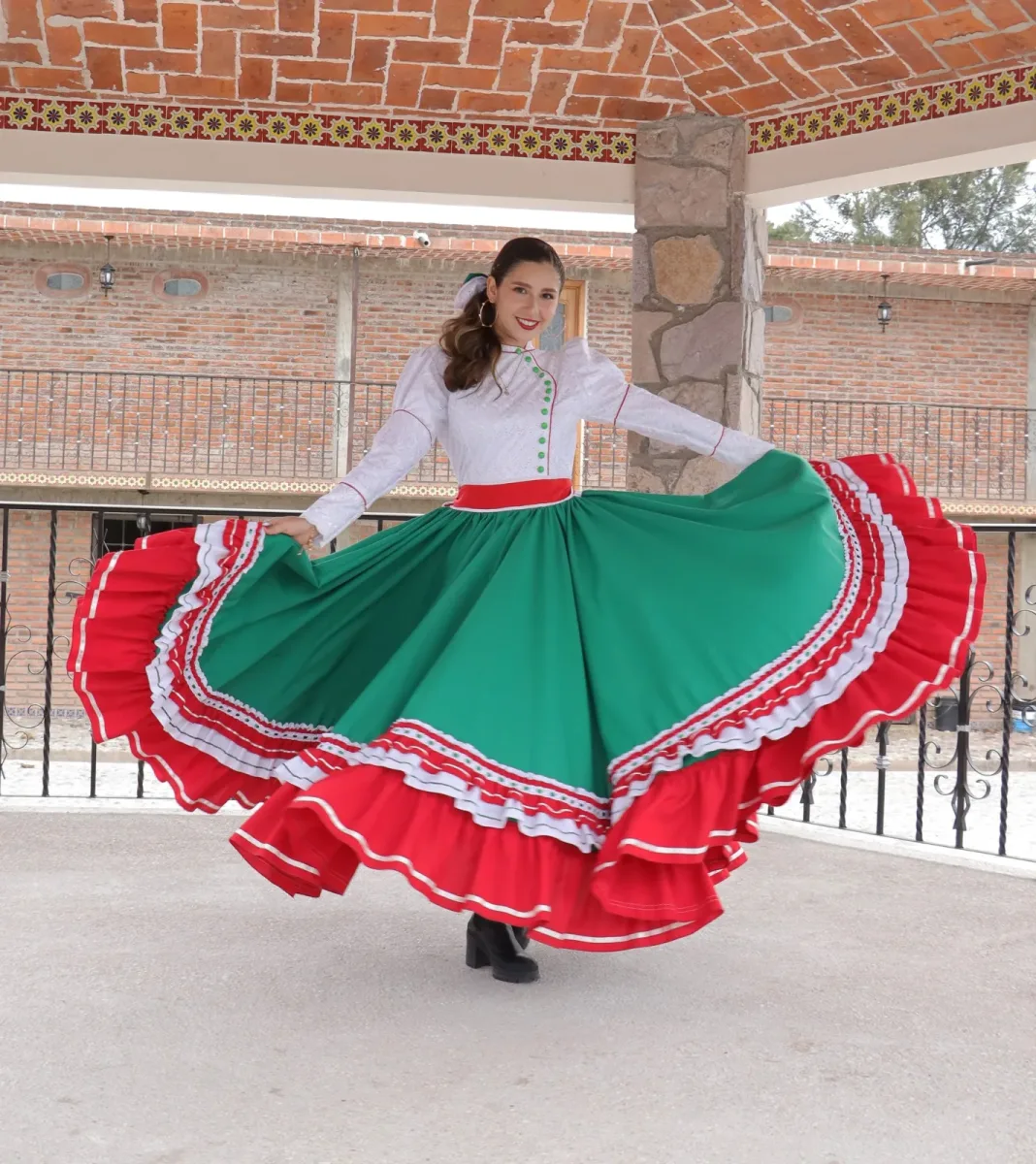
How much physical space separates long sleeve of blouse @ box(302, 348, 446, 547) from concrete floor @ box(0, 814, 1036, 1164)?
2.82 feet

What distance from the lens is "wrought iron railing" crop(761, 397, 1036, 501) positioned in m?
13.6

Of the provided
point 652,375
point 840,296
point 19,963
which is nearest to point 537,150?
point 652,375

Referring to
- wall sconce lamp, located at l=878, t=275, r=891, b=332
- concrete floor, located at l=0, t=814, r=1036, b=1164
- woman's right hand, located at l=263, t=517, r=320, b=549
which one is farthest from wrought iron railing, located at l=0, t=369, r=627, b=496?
woman's right hand, located at l=263, t=517, r=320, b=549

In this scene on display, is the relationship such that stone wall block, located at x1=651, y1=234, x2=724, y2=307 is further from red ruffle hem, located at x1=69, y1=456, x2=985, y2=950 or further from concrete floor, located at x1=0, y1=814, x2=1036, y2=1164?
red ruffle hem, located at x1=69, y1=456, x2=985, y2=950

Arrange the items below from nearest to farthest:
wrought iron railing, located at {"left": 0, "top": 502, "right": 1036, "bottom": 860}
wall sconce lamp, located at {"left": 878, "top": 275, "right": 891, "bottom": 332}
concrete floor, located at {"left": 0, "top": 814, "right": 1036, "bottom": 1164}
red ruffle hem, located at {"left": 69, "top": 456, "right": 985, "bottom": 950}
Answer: concrete floor, located at {"left": 0, "top": 814, "right": 1036, "bottom": 1164} → red ruffle hem, located at {"left": 69, "top": 456, "right": 985, "bottom": 950} → wrought iron railing, located at {"left": 0, "top": 502, "right": 1036, "bottom": 860} → wall sconce lamp, located at {"left": 878, "top": 275, "right": 891, "bottom": 332}

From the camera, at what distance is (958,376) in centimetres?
1385

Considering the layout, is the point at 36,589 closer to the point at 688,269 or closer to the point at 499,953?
the point at 688,269

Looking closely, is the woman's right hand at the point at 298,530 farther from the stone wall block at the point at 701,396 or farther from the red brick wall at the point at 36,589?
the red brick wall at the point at 36,589

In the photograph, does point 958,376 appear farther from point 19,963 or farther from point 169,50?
point 19,963

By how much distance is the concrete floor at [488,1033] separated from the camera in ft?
5.76

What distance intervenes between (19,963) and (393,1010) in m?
0.77

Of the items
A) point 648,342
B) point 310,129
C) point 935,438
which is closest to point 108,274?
point 935,438

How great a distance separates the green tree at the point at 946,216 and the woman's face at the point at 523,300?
59.1 feet

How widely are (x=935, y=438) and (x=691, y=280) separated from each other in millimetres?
10099
